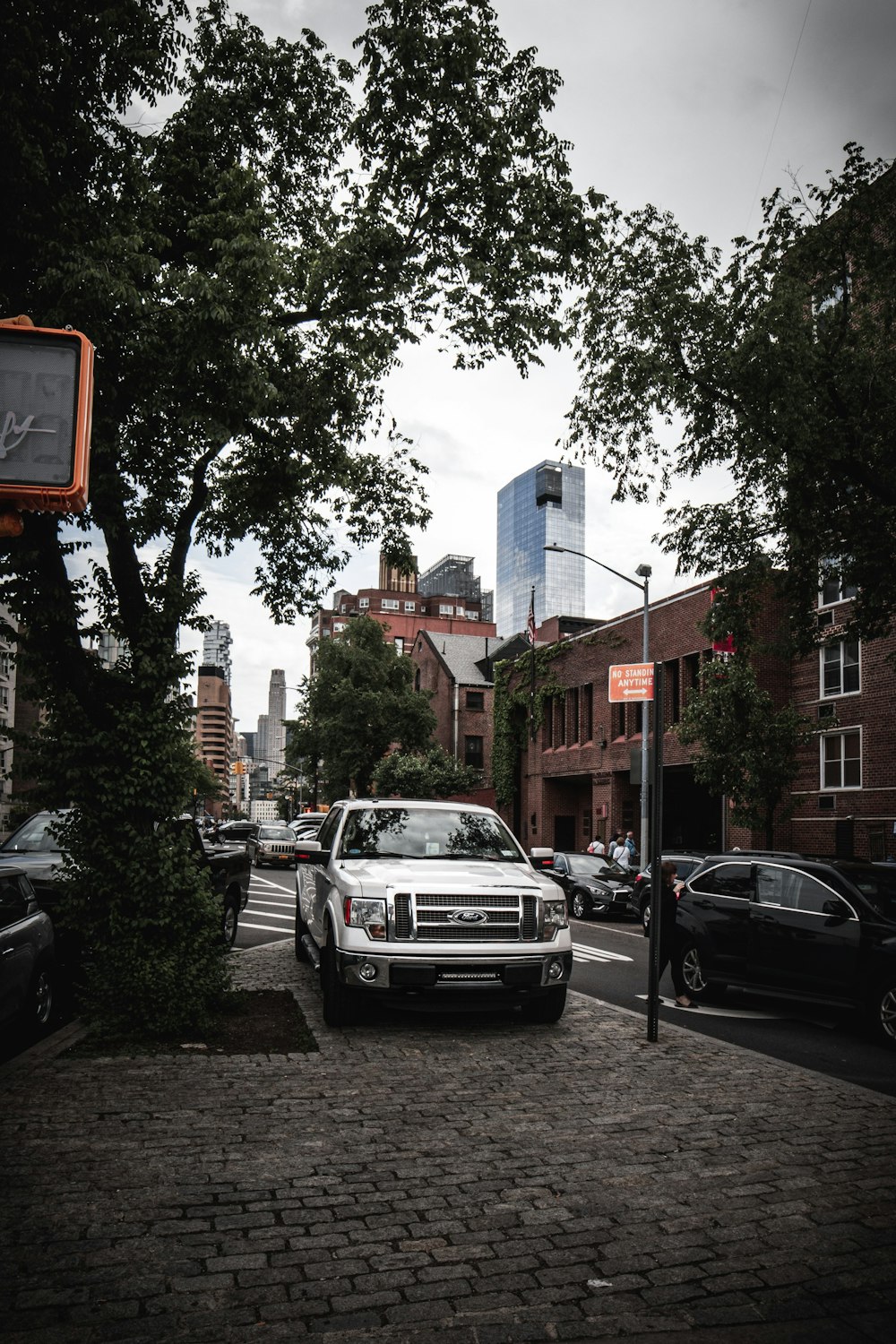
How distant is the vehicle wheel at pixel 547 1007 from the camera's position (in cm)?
842

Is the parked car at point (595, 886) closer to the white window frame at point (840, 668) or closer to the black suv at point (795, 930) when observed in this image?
the white window frame at point (840, 668)

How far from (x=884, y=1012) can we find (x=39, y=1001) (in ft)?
23.2

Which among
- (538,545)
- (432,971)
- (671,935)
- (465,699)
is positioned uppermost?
(538,545)

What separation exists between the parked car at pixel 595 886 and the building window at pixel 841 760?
313 inches

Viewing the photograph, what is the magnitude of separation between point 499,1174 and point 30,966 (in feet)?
14.5

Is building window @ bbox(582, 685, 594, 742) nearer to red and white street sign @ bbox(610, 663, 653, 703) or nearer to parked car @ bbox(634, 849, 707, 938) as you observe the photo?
red and white street sign @ bbox(610, 663, 653, 703)

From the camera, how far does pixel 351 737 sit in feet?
170

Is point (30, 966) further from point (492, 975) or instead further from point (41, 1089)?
point (492, 975)

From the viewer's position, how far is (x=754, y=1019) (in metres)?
9.75

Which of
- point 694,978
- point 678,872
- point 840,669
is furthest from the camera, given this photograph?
point 840,669

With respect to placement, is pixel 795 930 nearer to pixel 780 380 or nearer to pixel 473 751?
pixel 780 380

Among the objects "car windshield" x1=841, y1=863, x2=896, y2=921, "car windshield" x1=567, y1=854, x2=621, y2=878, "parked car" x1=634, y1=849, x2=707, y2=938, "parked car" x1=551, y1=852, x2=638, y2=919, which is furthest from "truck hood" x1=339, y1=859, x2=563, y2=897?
"car windshield" x1=567, y1=854, x2=621, y2=878

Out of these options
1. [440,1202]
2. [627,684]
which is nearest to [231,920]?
[440,1202]

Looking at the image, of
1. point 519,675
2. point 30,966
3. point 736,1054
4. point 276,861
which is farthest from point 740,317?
point 519,675
